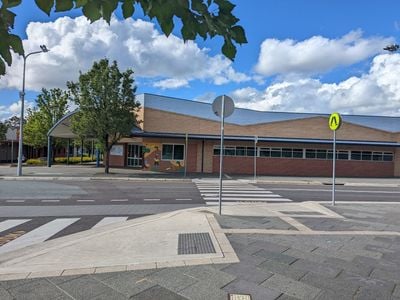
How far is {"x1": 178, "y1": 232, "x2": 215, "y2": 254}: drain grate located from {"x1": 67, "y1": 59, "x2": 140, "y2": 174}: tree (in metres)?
20.2

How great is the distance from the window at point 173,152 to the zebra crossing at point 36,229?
75.8ft

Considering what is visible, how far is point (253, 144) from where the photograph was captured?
33625mm

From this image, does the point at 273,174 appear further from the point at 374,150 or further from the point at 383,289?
the point at 383,289

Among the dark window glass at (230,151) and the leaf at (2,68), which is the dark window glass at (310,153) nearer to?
the dark window glass at (230,151)

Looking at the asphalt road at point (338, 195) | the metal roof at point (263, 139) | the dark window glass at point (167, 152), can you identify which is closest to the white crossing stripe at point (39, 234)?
the asphalt road at point (338, 195)

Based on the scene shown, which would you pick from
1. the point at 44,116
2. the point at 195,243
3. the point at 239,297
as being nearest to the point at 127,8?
the point at 239,297

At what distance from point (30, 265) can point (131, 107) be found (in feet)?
76.0

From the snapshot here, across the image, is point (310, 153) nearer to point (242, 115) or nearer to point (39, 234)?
point (242, 115)

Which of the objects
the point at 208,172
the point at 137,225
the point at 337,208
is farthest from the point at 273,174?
the point at 137,225

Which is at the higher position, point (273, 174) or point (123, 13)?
point (123, 13)

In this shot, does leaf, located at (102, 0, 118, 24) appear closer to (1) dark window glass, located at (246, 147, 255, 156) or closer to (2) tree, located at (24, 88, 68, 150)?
(1) dark window glass, located at (246, 147, 255, 156)

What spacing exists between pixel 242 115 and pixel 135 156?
441 inches

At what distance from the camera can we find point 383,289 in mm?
4438

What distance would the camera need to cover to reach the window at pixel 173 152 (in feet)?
110
